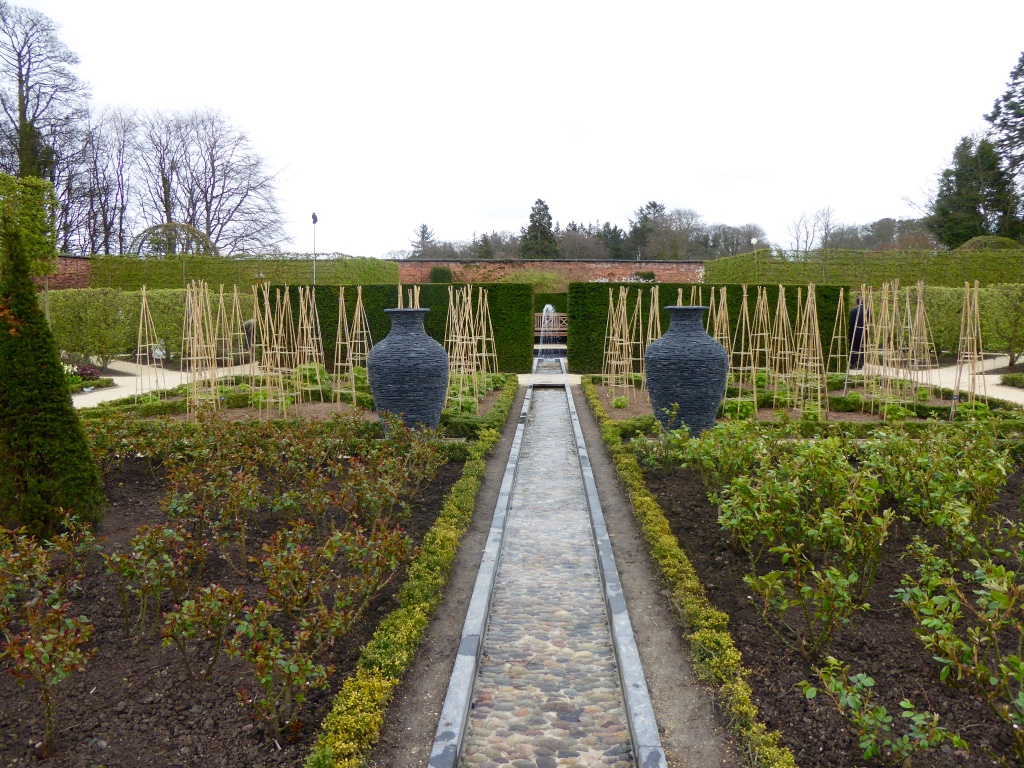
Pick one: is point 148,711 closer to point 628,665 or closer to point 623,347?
point 628,665

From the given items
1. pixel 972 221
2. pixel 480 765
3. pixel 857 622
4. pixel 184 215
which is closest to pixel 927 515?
pixel 857 622

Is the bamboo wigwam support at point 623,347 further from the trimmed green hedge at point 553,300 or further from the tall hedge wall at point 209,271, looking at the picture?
the tall hedge wall at point 209,271

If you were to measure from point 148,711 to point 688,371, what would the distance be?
597cm

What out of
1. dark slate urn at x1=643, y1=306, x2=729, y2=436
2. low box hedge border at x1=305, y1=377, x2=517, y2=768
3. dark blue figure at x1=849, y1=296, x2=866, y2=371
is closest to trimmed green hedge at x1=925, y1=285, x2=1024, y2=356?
dark blue figure at x1=849, y1=296, x2=866, y2=371

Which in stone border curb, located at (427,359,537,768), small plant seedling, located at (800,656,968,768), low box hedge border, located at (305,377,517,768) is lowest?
stone border curb, located at (427,359,537,768)

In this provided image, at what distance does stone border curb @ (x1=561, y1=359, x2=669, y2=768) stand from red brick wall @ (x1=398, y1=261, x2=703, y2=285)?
2733 centimetres

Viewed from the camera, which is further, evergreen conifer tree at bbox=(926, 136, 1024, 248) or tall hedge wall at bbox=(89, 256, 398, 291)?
evergreen conifer tree at bbox=(926, 136, 1024, 248)

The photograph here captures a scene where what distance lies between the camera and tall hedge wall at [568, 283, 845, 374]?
13914 mm

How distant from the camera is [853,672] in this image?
311 cm

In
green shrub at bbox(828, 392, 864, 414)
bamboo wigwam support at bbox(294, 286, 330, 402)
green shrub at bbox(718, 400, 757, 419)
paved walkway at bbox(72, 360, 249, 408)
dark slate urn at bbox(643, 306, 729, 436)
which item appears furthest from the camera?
paved walkway at bbox(72, 360, 249, 408)

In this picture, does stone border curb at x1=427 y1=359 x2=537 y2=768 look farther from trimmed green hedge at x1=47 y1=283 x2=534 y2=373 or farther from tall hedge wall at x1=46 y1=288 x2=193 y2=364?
tall hedge wall at x1=46 y1=288 x2=193 y2=364

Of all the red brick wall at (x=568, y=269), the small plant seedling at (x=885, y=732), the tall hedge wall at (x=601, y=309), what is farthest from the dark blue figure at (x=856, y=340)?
the red brick wall at (x=568, y=269)

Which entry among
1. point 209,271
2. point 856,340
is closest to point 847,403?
point 856,340

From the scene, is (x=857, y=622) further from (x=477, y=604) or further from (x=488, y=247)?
(x=488, y=247)
